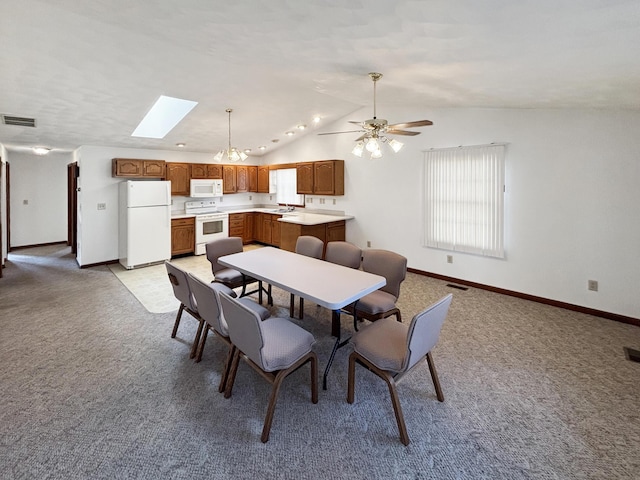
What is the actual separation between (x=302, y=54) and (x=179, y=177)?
4.73 meters

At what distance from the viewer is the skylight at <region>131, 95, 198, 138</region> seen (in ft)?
16.9

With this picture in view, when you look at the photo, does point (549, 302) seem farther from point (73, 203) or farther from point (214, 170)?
point (73, 203)

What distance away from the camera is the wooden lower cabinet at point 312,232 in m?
5.97

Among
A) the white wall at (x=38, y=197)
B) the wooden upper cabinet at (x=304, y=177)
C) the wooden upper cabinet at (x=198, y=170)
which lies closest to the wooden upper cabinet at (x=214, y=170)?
the wooden upper cabinet at (x=198, y=170)

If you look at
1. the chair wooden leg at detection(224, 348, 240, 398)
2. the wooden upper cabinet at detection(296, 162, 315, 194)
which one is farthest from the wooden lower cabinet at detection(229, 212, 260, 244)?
the chair wooden leg at detection(224, 348, 240, 398)

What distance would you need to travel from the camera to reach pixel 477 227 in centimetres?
473

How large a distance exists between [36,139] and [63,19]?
3.85 m

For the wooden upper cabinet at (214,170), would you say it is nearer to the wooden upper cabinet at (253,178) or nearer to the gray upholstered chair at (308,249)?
the wooden upper cabinet at (253,178)

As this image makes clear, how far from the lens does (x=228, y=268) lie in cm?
383

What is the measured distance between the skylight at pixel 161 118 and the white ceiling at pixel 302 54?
516mm

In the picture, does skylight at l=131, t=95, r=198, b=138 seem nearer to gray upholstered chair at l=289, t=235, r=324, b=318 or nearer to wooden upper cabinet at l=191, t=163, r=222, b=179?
wooden upper cabinet at l=191, t=163, r=222, b=179

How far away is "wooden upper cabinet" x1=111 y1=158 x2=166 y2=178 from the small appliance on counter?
1.00 metres

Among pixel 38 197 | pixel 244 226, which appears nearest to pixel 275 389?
pixel 244 226

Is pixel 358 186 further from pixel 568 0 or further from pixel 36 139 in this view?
pixel 36 139
